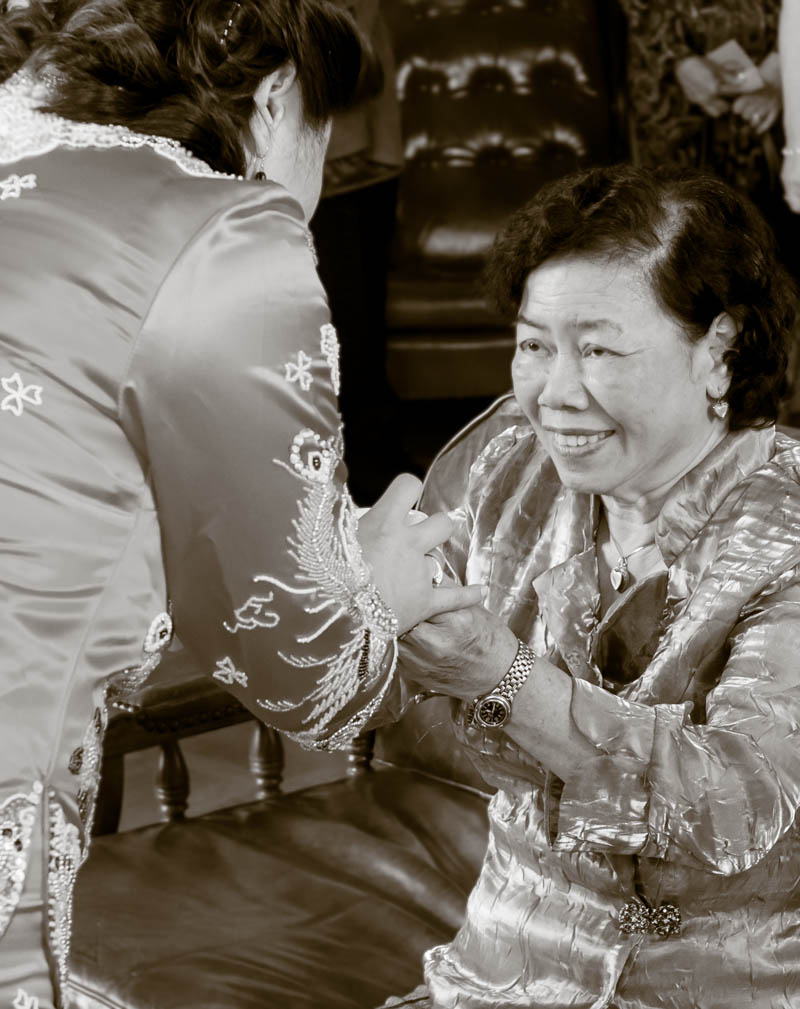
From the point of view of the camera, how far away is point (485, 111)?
484 cm

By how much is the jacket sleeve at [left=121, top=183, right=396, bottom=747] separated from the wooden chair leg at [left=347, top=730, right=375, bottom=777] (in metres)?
1.33

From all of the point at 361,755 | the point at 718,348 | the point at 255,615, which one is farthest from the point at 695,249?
the point at 361,755

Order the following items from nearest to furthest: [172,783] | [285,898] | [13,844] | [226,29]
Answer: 1. [13,844]
2. [226,29]
3. [285,898]
4. [172,783]

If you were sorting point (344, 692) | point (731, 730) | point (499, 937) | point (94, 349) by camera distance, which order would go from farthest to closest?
point (499, 937) → point (731, 730) → point (344, 692) → point (94, 349)

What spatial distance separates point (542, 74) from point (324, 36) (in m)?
3.49

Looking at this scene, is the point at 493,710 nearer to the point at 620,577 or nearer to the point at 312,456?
the point at 620,577

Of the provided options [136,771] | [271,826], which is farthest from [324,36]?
[136,771]

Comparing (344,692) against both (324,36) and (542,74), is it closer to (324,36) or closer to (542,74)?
(324,36)

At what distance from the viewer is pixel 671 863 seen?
1.72m

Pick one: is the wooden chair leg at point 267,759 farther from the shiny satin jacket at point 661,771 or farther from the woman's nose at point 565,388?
the woman's nose at point 565,388

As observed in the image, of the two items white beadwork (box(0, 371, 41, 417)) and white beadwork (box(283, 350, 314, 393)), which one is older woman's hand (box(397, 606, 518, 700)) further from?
white beadwork (box(0, 371, 41, 417))

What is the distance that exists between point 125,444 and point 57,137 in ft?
0.92

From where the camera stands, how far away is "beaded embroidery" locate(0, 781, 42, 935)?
50.8 inches

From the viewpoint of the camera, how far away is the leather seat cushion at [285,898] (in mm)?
2160
